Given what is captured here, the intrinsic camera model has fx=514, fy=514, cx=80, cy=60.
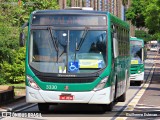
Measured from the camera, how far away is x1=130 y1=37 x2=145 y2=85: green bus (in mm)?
31594

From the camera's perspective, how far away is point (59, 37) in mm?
14797

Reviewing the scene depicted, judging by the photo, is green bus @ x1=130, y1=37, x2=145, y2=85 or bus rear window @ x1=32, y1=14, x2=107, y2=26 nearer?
bus rear window @ x1=32, y1=14, x2=107, y2=26

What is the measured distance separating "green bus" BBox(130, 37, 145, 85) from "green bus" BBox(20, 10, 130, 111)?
16.4 m

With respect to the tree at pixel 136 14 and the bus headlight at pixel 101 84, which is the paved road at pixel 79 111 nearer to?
the bus headlight at pixel 101 84

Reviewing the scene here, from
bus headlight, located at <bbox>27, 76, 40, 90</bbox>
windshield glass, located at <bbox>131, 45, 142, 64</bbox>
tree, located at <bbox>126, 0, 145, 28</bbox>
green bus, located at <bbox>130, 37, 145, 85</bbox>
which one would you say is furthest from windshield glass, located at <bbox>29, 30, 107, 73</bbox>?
tree, located at <bbox>126, 0, 145, 28</bbox>

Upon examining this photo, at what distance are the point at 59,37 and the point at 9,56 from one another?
1243 centimetres

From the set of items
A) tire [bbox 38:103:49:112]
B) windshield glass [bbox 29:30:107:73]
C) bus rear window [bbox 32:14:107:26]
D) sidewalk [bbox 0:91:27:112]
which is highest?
bus rear window [bbox 32:14:107:26]

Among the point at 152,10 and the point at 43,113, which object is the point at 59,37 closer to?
the point at 43,113

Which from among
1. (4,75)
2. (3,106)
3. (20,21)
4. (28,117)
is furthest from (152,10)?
(28,117)

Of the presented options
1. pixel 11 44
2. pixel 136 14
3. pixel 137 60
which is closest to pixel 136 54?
pixel 137 60

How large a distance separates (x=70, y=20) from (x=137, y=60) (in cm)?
1775

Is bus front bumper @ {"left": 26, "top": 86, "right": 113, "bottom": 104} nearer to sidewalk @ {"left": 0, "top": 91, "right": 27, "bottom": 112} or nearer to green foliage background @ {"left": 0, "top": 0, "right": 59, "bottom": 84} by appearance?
sidewalk @ {"left": 0, "top": 91, "right": 27, "bottom": 112}

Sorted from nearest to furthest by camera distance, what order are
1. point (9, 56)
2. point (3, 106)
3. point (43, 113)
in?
point (43, 113)
point (3, 106)
point (9, 56)

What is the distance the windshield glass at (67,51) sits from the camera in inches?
571
